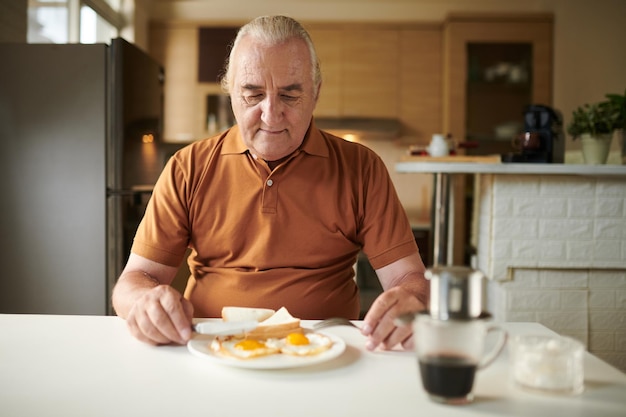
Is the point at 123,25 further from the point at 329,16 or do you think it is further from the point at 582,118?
the point at 582,118

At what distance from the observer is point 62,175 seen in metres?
2.34

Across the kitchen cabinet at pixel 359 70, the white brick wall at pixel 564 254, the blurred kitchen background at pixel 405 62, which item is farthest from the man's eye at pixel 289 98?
the kitchen cabinet at pixel 359 70

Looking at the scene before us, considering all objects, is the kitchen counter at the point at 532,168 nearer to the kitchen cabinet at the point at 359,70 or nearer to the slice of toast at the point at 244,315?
the slice of toast at the point at 244,315

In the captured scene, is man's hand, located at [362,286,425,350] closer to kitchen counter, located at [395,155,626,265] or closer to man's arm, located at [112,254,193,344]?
man's arm, located at [112,254,193,344]

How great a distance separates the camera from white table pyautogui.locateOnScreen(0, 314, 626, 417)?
697mm

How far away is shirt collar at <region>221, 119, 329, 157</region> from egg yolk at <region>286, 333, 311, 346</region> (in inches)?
26.6

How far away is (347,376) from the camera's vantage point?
32.1 inches

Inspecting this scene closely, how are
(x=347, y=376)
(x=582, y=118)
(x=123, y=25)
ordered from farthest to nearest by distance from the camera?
(x=123, y=25) < (x=582, y=118) < (x=347, y=376)

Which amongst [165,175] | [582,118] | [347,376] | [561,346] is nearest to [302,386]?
[347,376]

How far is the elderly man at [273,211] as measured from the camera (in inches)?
54.3

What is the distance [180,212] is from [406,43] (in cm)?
377

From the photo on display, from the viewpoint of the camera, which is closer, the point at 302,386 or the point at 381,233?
the point at 302,386

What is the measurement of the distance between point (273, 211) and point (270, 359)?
0.62 metres

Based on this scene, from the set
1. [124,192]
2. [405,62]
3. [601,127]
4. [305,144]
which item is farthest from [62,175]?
[405,62]
